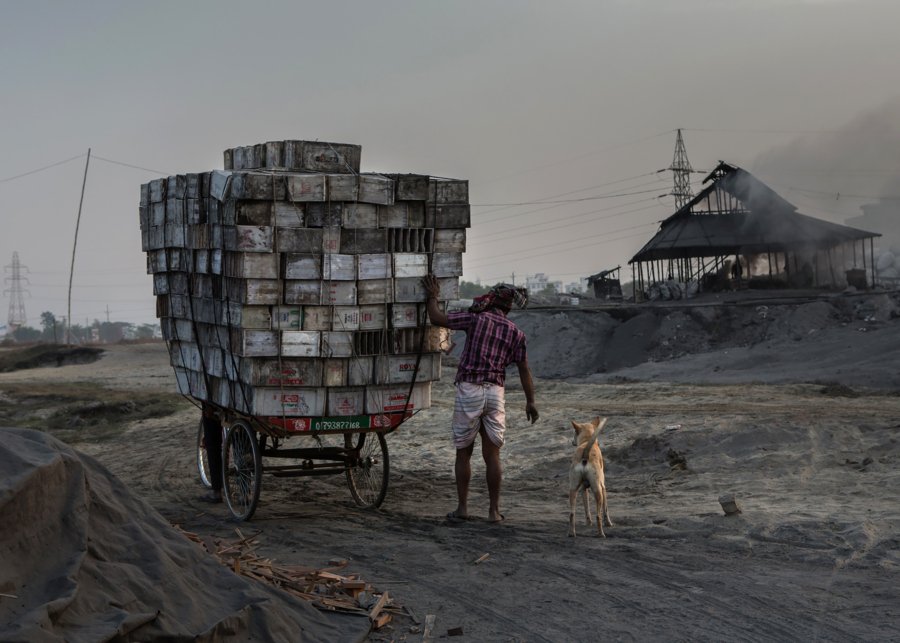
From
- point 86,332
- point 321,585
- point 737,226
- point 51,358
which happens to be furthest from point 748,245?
point 86,332

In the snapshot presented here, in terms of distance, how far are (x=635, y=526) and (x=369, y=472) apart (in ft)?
9.79

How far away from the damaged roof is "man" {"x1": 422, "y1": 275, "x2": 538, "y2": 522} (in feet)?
109

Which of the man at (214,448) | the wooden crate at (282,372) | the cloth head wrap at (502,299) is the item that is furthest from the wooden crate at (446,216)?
the man at (214,448)

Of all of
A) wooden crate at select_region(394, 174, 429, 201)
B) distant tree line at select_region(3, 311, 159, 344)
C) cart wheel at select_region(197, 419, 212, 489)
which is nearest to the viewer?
wooden crate at select_region(394, 174, 429, 201)

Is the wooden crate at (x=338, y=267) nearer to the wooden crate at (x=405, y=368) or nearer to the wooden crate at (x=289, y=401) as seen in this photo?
the wooden crate at (x=405, y=368)

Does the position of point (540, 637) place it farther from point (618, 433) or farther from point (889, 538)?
point (618, 433)

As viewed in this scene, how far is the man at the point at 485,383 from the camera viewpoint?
9180mm

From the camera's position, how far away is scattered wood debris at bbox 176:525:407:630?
6422mm

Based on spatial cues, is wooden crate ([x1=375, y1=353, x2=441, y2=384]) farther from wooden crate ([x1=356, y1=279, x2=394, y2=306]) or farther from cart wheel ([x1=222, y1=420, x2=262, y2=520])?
cart wheel ([x1=222, y1=420, x2=262, y2=520])

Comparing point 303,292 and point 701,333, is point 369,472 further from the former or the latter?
point 701,333

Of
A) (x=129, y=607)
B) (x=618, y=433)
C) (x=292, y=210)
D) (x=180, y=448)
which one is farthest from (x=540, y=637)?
(x=180, y=448)

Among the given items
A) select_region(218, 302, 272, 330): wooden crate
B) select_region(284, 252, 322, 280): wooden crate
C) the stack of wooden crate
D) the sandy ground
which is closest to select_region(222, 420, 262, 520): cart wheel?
the sandy ground

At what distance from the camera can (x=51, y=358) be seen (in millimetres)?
41531

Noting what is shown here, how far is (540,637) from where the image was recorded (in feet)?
20.0
